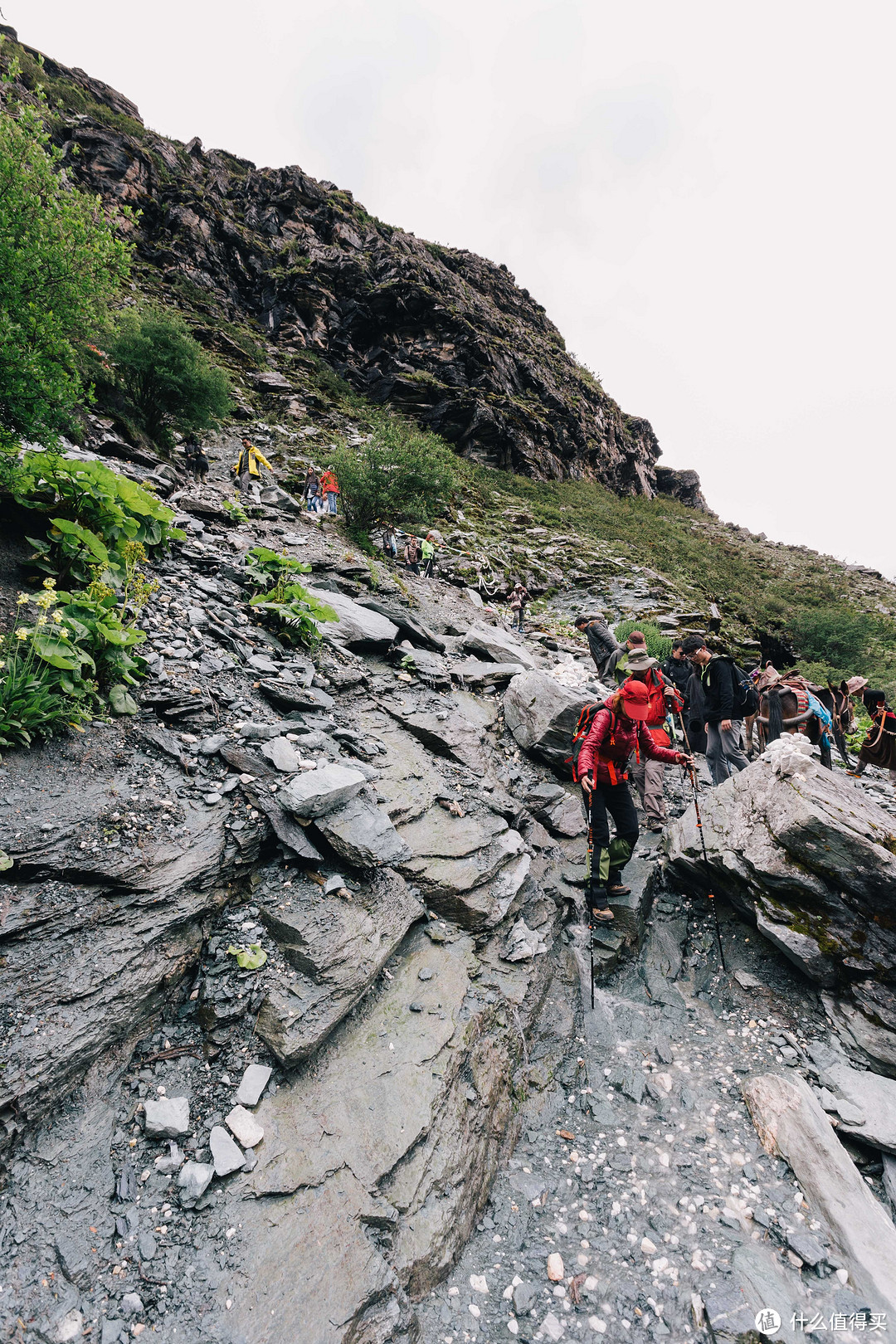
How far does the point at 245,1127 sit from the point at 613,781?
14.7 ft

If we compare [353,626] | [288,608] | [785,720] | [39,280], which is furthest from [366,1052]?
→ [785,720]

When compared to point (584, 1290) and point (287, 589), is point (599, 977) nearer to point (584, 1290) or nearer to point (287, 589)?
point (584, 1290)

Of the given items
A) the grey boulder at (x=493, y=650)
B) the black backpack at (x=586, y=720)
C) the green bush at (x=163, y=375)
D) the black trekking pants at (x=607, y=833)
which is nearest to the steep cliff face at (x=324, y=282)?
the green bush at (x=163, y=375)

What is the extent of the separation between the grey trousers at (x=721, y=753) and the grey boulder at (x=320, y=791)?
6650 mm

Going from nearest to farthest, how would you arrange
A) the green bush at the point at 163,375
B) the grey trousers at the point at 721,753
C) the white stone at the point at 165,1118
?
the white stone at the point at 165,1118, the grey trousers at the point at 721,753, the green bush at the point at 163,375

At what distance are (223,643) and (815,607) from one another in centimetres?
3497

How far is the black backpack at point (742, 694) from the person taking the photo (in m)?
8.09

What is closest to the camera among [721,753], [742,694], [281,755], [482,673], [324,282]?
[281,755]

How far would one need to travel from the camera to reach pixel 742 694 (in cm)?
952

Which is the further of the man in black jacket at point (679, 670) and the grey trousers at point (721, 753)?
the man in black jacket at point (679, 670)

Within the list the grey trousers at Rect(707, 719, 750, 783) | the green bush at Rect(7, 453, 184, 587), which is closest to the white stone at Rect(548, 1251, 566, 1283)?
the green bush at Rect(7, 453, 184, 587)

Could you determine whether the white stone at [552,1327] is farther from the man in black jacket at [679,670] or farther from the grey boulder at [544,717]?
the man in black jacket at [679,670]

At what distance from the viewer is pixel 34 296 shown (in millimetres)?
5137

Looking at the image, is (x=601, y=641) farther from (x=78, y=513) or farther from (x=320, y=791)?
(x=78, y=513)
